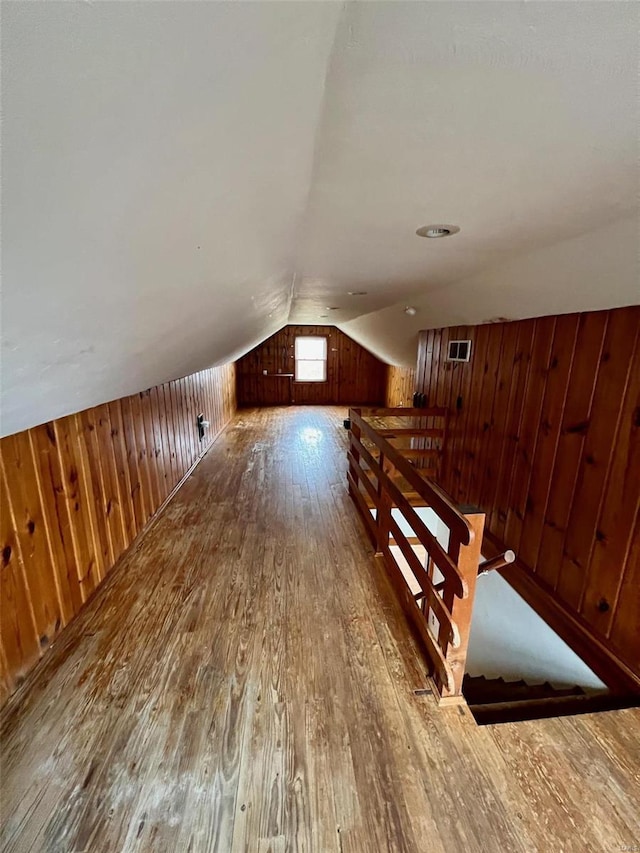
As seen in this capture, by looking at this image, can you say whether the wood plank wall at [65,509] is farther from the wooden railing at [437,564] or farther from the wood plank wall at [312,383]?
the wood plank wall at [312,383]

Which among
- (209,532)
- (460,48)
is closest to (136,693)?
(209,532)

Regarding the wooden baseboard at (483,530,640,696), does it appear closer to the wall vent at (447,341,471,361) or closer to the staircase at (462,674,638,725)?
the staircase at (462,674,638,725)

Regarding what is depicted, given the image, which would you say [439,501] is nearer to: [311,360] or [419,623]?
[419,623]

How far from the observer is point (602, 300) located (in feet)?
5.51

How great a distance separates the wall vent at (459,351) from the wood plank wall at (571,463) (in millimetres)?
207

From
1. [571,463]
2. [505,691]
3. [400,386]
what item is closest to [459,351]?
[571,463]

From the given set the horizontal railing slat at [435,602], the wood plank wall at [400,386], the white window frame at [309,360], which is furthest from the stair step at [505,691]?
the white window frame at [309,360]

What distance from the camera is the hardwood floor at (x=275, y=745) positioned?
1102mm

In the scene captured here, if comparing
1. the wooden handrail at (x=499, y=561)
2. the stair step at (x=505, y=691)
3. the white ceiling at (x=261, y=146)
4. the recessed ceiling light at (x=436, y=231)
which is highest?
the recessed ceiling light at (x=436, y=231)

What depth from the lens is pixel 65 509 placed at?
1.86m

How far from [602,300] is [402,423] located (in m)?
4.95

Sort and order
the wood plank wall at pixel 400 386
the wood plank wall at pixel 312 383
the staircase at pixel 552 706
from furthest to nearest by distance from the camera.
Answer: the wood plank wall at pixel 312 383, the wood plank wall at pixel 400 386, the staircase at pixel 552 706

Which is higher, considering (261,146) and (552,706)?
(261,146)

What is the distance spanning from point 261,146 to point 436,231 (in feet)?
3.15
